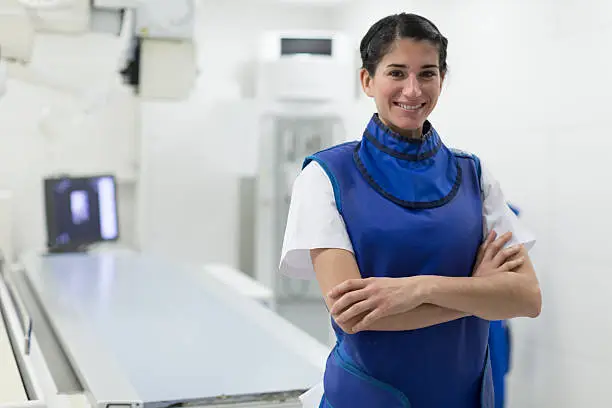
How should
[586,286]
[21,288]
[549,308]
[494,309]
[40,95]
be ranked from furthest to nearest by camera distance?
[40,95], [21,288], [549,308], [586,286], [494,309]

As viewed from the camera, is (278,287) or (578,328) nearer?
(578,328)

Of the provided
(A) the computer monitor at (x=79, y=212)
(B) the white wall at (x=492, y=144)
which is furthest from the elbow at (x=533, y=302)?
(A) the computer monitor at (x=79, y=212)

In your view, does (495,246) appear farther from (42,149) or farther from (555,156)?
(42,149)

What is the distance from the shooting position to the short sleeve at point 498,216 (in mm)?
1500

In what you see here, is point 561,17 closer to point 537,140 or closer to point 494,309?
point 537,140

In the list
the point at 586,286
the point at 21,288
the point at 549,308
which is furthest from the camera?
the point at 21,288

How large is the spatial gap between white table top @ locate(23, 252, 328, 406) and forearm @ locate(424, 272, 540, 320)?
86cm

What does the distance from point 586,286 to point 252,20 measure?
140 inches

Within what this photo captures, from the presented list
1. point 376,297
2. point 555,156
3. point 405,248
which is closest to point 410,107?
point 405,248

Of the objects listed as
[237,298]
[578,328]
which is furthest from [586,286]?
[237,298]

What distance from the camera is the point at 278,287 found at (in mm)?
5492

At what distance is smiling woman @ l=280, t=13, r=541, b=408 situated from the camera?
136 cm

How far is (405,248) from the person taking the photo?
4.52 feet

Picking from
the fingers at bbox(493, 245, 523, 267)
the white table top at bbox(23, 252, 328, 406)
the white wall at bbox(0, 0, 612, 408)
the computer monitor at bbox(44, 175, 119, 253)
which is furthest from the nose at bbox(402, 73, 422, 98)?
the computer monitor at bbox(44, 175, 119, 253)
